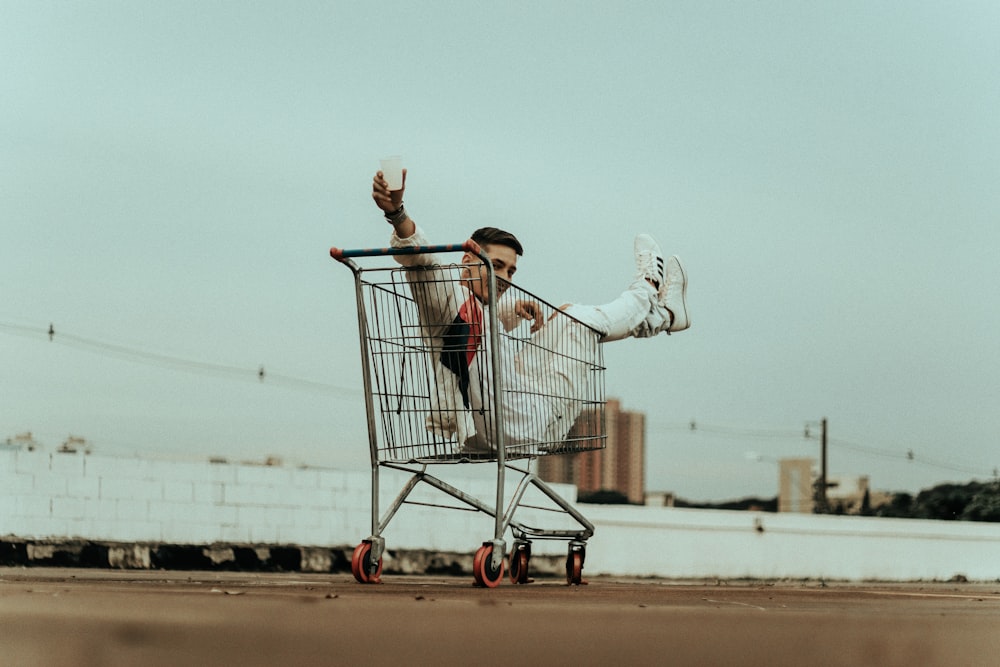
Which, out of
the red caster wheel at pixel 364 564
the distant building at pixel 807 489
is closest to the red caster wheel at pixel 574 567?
the red caster wheel at pixel 364 564

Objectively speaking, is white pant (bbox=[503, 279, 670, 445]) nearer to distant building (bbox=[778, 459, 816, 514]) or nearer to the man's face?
the man's face

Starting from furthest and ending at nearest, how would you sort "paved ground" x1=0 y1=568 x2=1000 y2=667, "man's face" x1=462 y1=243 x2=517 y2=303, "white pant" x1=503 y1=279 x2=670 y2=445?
1. "white pant" x1=503 y1=279 x2=670 y2=445
2. "man's face" x1=462 y1=243 x2=517 y2=303
3. "paved ground" x1=0 y1=568 x2=1000 y2=667

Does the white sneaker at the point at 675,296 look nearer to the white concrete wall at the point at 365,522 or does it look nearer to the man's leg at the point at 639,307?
the man's leg at the point at 639,307

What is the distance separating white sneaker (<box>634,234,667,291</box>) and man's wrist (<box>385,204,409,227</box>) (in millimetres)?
1370

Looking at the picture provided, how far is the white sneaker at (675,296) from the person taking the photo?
411cm

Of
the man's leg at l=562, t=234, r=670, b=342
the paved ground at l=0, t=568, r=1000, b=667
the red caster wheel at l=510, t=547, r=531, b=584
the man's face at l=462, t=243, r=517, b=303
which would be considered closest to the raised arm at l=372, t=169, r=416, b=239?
the man's face at l=462, t=243, r=517, b=303

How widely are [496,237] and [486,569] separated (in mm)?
1289

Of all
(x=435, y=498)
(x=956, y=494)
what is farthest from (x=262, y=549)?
(x=956, y=494)

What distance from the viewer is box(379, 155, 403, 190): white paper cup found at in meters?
2.81

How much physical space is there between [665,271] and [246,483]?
3.39m

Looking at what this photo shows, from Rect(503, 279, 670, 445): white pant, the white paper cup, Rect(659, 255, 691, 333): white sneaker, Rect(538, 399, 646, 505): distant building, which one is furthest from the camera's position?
Rect(538, 399, 646, 505): distant building

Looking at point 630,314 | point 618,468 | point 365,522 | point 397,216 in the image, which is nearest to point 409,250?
point 397,216

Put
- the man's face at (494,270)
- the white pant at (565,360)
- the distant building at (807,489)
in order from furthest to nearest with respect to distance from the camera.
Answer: the distant building at (807,489) < the white pant at (565,360) < the man's face at (494,270)

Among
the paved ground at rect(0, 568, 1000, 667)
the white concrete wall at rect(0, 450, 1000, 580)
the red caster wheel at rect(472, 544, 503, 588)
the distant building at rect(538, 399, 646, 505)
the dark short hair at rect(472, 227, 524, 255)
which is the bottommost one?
the distant building at rect(538, 399, 646, 505)
